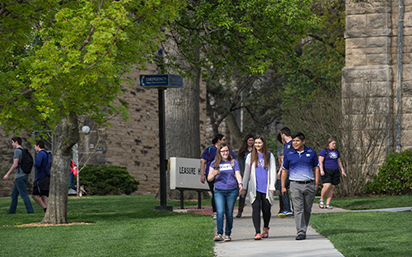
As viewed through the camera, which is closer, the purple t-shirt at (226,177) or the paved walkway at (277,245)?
the paved walkway at (277,245)

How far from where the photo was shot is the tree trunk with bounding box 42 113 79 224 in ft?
44.2

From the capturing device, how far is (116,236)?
10.8 metres

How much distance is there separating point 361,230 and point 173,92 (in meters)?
10.7

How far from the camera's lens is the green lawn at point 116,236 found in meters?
9.09

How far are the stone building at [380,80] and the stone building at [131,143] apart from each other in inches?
482

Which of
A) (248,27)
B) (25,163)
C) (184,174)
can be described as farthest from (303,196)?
(25,163)

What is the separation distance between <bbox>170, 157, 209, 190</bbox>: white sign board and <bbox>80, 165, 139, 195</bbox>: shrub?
12.1 m

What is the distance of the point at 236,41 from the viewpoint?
18.0 metres

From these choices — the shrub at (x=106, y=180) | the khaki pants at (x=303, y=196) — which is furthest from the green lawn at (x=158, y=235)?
the shrub at (x=106, y=180)

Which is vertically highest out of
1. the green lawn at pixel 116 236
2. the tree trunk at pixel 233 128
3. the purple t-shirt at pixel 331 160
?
the tree trunk at pixel 233 128

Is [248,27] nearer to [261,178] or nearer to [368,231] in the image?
[261,178]

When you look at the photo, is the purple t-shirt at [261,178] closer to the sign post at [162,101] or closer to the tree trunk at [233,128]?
the sign post at [162,101]

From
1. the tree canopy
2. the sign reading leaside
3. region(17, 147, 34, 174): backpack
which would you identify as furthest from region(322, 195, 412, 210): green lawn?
the tree canopy

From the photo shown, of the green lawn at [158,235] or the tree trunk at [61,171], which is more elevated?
the tree trunk at [61,171]
